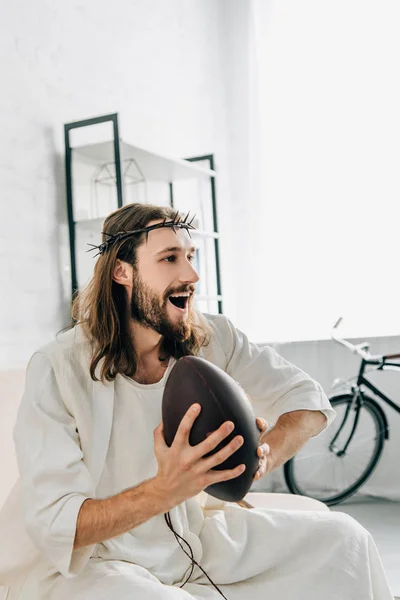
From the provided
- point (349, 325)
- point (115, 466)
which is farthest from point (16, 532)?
point (349, 325)

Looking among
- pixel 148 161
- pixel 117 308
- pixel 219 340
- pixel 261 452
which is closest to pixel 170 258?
pixel 117 308

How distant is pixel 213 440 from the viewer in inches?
41.9

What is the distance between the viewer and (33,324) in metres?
2.80

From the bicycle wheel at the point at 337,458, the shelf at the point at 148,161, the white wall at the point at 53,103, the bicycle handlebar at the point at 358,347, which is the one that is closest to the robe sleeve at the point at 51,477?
the white wall at the point at 53,103

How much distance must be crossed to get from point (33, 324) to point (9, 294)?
0.61 feet

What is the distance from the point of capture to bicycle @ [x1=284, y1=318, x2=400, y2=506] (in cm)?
351

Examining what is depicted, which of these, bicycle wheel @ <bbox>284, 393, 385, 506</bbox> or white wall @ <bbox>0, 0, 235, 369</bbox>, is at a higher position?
white wall @ <bbox>0, 0, 235, 369</bbox>

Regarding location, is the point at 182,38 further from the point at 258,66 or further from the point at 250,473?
the point at 250,473

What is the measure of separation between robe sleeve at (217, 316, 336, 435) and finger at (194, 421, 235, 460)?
540 millimetres

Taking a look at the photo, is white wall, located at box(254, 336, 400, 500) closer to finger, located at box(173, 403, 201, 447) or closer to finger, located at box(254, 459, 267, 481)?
finger, located at box(254, 459, 267, 481)

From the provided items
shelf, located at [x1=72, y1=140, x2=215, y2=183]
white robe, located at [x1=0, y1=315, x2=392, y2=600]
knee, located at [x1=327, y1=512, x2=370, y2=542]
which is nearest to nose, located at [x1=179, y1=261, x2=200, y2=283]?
white robe, located at [x1=0, y1=315, x2=392, y2=600]

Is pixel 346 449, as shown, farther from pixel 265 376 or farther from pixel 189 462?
pixel 189 462

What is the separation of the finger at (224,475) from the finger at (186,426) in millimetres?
79

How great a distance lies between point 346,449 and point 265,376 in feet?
7.16
